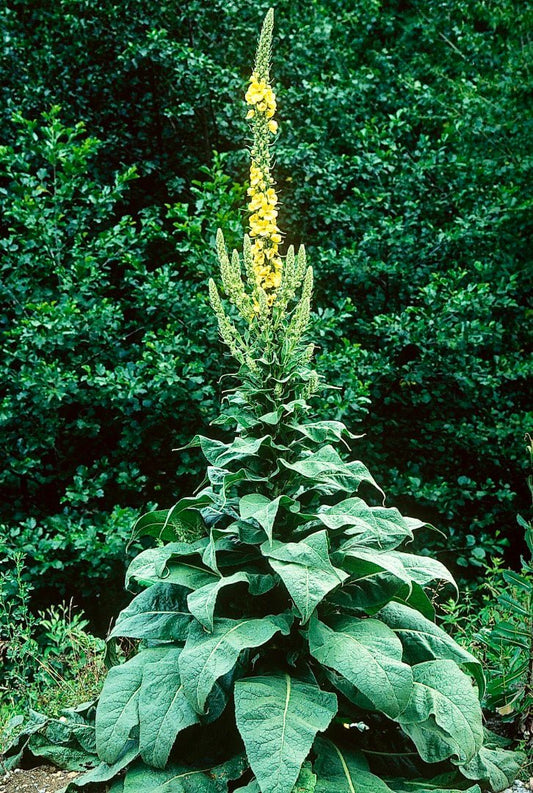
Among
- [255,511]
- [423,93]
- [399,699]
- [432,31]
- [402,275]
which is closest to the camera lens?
[399,699]

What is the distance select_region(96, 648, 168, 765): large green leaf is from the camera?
2.34 metres

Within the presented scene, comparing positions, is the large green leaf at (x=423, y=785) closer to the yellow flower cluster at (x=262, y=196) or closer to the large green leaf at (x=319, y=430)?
the large green leaf at (x=319, y=430)

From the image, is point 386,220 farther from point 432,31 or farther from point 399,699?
point 399,699

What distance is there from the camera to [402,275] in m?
5.80

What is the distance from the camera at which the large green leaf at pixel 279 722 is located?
6.61ft

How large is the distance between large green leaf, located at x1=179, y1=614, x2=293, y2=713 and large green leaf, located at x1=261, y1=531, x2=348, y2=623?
17cm

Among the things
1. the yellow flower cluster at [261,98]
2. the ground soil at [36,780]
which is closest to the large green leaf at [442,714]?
the ground soil at [36,780]

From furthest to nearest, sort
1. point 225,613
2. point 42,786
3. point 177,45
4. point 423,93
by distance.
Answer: point 423,93 → point 177,45 → point 42,786 → point 225,613

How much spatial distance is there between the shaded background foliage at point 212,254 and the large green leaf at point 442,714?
2581 millimetres

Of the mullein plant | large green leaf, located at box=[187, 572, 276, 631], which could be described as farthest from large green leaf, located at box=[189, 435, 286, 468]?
large green leaf, located at box=[187, 572, 276, 631]

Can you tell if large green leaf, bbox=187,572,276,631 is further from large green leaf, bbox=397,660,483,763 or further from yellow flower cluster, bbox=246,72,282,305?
yellow flower cluster, bbox=246,72,282,305

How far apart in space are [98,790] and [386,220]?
430 cm

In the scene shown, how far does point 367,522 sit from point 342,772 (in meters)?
0.77

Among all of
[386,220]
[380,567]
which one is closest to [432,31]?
[386,220]
